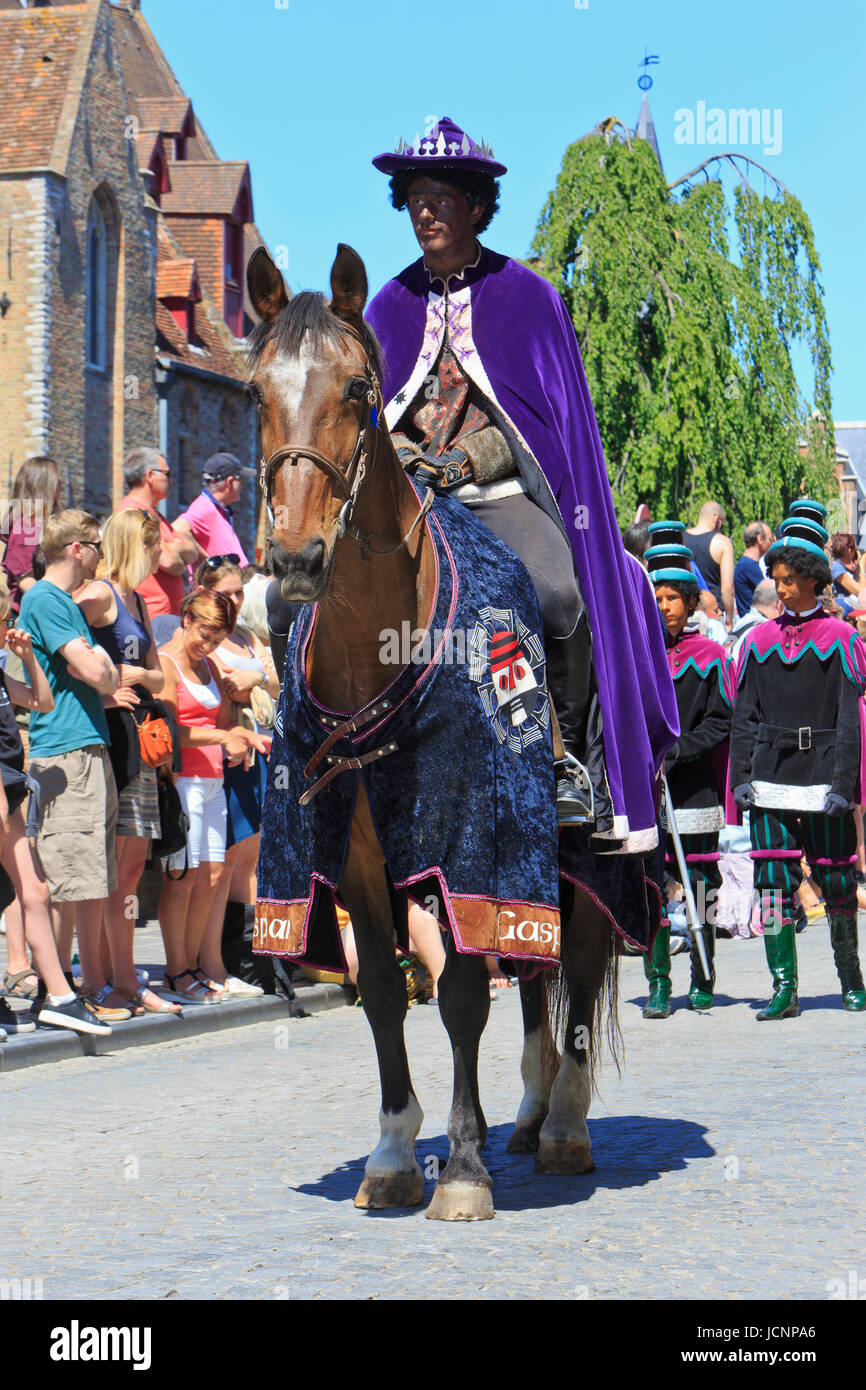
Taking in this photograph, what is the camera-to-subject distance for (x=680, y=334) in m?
28.1

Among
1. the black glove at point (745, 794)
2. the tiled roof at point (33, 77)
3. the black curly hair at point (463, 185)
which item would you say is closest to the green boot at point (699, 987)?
the black glove at point (745, 794)

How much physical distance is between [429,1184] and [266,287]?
2879 millimetres

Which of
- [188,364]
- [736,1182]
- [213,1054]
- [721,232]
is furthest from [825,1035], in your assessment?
[188,364]

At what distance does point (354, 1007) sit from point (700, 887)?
2227mm

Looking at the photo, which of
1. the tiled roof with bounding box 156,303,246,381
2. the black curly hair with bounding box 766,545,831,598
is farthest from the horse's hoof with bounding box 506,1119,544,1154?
the tiled roof with bounding box 156,303,246,381

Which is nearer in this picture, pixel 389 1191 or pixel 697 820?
pixel 389 1191

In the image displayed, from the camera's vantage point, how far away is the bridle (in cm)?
519

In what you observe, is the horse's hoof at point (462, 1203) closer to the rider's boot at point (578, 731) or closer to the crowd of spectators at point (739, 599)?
the rider's boot at point (578, 731)

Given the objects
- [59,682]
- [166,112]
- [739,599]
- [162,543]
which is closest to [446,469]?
[59,682]

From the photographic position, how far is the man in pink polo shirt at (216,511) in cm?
1377

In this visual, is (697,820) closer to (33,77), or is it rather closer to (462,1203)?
(462,1203)

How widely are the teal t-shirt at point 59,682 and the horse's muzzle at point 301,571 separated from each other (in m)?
4.80

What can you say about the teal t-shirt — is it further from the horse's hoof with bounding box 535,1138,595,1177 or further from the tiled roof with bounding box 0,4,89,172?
the tiled roof with bounding box 0,4,89,172
